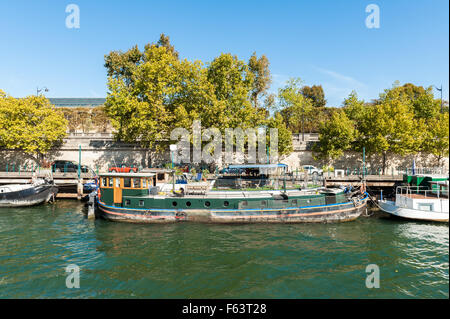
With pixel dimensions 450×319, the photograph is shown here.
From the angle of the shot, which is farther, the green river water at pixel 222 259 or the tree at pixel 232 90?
the tree at pixel 232 90

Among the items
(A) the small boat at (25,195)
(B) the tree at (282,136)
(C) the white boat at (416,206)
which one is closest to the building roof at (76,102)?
(A) the small boat at (25,195)

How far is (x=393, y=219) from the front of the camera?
71.3 ft

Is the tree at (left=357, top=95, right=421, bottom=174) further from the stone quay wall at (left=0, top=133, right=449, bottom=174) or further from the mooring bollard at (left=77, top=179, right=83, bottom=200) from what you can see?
the mooring bollard at (left=77, top=179, right=83, bottom=200)

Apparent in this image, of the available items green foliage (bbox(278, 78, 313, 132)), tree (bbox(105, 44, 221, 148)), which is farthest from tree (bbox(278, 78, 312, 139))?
tree (bbox(105, 44, 221, 148))

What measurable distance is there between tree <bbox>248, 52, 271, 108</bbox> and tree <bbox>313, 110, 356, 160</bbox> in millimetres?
12613

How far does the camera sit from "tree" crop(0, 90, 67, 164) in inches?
1480

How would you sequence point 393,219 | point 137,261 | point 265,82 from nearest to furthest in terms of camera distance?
point 137,261 → point 393,219 → point 265,82

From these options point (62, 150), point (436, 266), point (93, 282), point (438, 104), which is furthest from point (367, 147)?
point (62, 150)

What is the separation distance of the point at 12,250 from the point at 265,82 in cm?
4159

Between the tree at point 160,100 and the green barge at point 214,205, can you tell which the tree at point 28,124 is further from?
the green barge at point 214,205

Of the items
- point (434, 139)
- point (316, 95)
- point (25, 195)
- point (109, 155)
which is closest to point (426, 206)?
point (434, 139)

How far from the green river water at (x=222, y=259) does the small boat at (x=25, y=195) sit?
5.95 metres

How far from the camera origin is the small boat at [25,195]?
1051 inches

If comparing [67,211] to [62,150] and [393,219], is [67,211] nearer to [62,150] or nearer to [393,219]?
[62,150]
